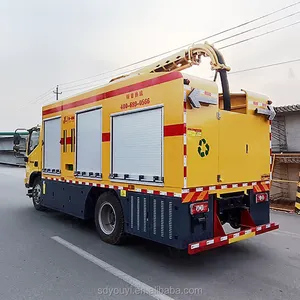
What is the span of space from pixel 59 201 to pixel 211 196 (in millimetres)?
4465

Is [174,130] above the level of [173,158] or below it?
above

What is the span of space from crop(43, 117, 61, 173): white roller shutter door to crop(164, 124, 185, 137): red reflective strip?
13.7 feet

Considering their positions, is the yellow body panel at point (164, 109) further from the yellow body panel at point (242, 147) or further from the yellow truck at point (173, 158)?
the yellow body panel at point (242, 147)

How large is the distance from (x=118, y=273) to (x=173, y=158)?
6.23ft

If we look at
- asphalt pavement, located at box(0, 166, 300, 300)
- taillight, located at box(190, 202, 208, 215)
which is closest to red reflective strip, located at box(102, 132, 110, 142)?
asphalt pavement, located at box(0, 166, 300, 300)

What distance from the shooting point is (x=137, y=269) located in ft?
16.3

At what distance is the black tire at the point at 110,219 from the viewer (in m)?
6.03

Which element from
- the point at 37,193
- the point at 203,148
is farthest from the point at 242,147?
the point at 37,193

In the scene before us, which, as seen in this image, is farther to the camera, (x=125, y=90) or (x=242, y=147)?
(x=125, y=90)

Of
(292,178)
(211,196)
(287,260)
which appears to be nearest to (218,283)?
(211,196)

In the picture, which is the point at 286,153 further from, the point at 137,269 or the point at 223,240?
the point at 137,269

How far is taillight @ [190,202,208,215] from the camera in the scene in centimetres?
479

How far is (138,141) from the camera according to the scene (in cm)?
568

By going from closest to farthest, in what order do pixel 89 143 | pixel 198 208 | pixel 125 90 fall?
1. pixel 198 208
2. pixel 125 90
3. pixel 89 143
